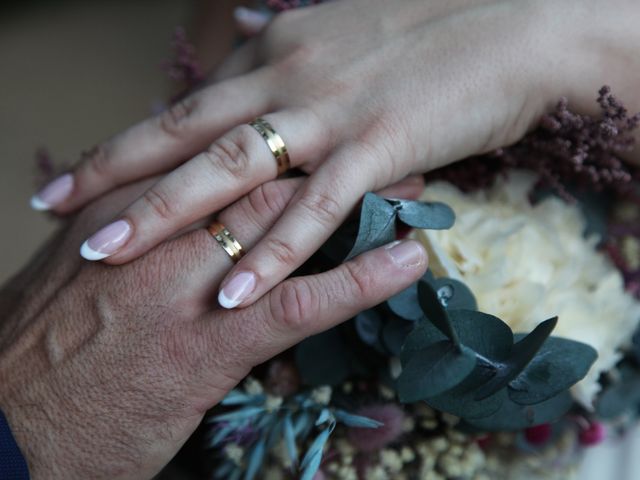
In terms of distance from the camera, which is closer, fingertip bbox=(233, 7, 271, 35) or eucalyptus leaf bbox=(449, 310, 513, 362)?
eucalyptus leaf bbox=(449, 310, 513, 362)

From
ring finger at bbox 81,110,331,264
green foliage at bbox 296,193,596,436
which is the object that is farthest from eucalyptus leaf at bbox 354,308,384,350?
ring finger at bbox 81,110,331,264

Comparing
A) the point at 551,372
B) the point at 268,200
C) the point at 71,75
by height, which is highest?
the point at 268,200

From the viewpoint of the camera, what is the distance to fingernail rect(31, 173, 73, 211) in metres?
1.06

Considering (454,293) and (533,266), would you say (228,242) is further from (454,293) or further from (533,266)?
(533,266)

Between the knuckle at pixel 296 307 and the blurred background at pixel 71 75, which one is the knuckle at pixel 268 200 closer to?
the knuckle at pixel 296 307

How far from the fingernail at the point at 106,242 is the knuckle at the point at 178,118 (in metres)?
0.20

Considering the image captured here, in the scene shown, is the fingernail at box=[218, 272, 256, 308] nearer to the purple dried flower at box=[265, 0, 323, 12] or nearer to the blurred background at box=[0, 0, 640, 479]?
the purple dried flower at box=[265, 0, 323, 12]

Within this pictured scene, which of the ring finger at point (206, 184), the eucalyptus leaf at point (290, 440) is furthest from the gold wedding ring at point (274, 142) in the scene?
the eucalyptus leaf at point (290, 440)

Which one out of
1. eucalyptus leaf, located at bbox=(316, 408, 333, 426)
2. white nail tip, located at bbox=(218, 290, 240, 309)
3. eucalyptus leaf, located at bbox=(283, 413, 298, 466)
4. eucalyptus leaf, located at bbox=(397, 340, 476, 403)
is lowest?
eucalyptus leaf, located at bbox=(283, 413, 298, 466)

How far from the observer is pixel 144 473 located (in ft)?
2.84

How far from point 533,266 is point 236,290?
0.39 m

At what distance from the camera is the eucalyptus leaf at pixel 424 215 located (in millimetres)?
810

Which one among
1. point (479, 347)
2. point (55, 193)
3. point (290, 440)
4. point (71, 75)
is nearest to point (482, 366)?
point (479, 347)

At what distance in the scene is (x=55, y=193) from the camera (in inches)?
41.9
